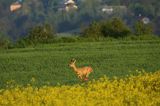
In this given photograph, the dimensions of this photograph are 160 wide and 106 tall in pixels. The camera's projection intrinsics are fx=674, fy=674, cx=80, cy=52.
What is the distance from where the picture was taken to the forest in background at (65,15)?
8719 cm

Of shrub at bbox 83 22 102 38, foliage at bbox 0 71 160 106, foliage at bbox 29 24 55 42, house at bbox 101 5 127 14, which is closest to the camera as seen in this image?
foliage at bbox 0 71 160 106

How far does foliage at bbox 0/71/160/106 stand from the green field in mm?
3409

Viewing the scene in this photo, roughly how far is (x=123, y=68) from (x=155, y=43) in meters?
8.05

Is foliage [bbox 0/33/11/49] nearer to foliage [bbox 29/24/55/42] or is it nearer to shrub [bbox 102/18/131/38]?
foliage [bbox 29/24/55/42]

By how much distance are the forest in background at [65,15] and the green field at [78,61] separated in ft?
155

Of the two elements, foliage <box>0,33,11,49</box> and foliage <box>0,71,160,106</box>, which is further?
foliage <box>0,33,11,49</box>

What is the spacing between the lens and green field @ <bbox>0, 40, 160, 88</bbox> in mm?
18141

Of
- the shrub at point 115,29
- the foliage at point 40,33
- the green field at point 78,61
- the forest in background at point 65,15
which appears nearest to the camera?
the green field at point 78,61

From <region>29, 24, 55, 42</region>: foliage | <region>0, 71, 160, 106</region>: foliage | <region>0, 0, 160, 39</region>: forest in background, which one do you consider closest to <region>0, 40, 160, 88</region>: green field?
<region>0, 71, 160, 106</region>: foliage

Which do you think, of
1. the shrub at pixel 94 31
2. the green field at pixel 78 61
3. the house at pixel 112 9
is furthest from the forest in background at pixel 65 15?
the green field at pixel 78 61

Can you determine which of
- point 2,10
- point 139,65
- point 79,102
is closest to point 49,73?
point 139,65

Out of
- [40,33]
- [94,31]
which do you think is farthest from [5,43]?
[94,31]

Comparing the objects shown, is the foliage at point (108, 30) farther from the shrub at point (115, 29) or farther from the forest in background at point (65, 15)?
the forest in background at point (65, 15)

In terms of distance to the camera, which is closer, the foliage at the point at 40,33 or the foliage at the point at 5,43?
the foliage at the point at 5,43
